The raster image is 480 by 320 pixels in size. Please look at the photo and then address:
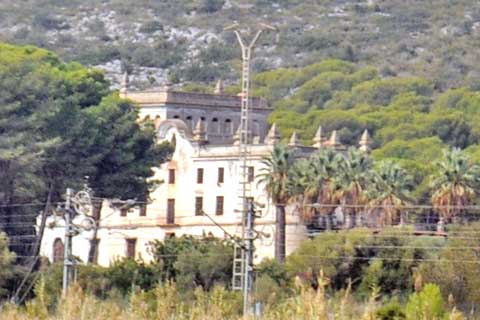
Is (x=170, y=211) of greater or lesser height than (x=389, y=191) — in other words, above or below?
below

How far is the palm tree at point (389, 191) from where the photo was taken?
242 ft

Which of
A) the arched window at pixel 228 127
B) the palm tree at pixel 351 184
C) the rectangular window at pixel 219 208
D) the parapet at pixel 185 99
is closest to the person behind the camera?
the palm tree at pixel 351 184

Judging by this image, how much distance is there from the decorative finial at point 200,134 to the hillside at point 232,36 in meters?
64.0

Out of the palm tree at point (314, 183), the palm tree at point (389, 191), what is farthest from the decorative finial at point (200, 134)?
the palm tree at point (389, 191)

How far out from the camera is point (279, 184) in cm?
7438

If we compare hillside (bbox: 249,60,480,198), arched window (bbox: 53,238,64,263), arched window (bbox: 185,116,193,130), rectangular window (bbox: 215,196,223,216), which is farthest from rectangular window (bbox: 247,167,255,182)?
hillside (bbox: 249,60,480,198)

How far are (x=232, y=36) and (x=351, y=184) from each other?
331 ft

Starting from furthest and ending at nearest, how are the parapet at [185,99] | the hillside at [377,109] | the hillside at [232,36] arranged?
the hillside at [232,36] → the hillside at [377,109] → the parapet at [185,99]

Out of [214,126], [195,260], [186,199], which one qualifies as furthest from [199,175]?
[195,260]

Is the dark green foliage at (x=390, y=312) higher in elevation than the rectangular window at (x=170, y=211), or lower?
lower

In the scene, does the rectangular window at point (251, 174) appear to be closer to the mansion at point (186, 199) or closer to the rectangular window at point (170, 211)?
the mansion at point (186, 199)

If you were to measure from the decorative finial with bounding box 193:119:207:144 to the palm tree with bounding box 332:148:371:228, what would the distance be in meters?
10.1

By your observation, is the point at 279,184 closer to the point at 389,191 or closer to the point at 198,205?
the point at 389,191

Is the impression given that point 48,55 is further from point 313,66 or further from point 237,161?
point 313,66
